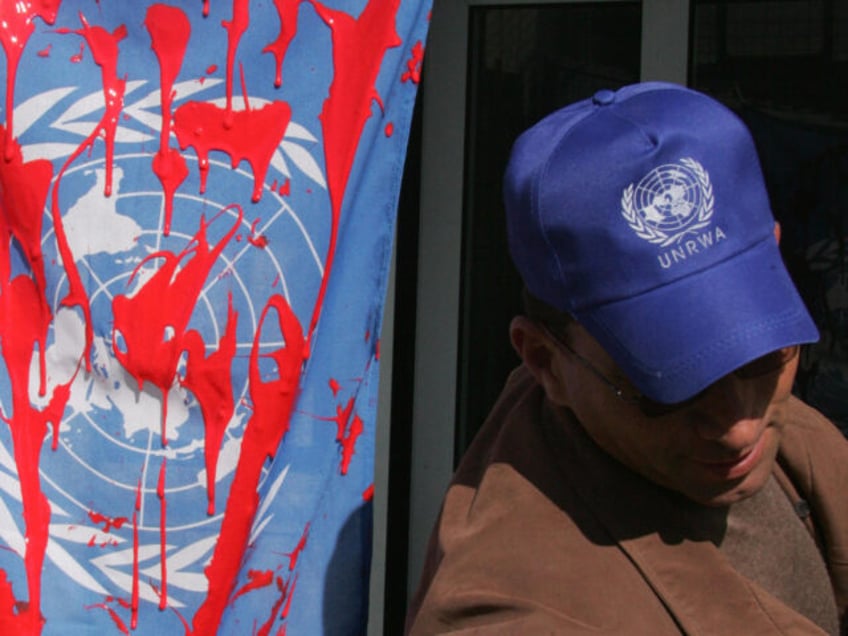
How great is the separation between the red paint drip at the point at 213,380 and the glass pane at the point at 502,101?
3.44 ft

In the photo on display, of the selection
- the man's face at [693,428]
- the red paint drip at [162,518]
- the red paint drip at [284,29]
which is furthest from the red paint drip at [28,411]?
the man's face at [693,428]

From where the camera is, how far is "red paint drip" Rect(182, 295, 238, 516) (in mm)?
2691

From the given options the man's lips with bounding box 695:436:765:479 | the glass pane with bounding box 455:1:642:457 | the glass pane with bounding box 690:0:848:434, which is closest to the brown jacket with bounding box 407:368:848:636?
the man's lips with bounding box 695:436:765:479

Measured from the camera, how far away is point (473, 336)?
12.0 ft

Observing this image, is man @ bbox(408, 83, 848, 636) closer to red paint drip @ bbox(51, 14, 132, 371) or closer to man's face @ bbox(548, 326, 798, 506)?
man's face @ bbox(548, 326, 798, 506)

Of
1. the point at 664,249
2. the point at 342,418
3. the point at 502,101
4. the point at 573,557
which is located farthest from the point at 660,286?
the point at 502,101

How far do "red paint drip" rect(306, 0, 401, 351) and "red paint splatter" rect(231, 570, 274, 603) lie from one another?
0.44 meters

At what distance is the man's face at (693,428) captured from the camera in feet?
5.08

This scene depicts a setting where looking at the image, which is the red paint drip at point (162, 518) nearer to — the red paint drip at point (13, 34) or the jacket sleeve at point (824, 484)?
the red paint drip at point (13, 34)

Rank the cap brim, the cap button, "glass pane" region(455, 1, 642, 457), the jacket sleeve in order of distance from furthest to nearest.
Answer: "glass pane" region(455, 1, 642, 457), the jacket sleeve, the cap button, the cap brim

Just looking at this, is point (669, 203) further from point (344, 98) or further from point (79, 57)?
point (79, 57)

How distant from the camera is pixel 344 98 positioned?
8.84 ft

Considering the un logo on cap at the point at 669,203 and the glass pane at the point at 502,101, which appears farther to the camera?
the glass pane at the point at 502,101

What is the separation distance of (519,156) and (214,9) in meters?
1.25
